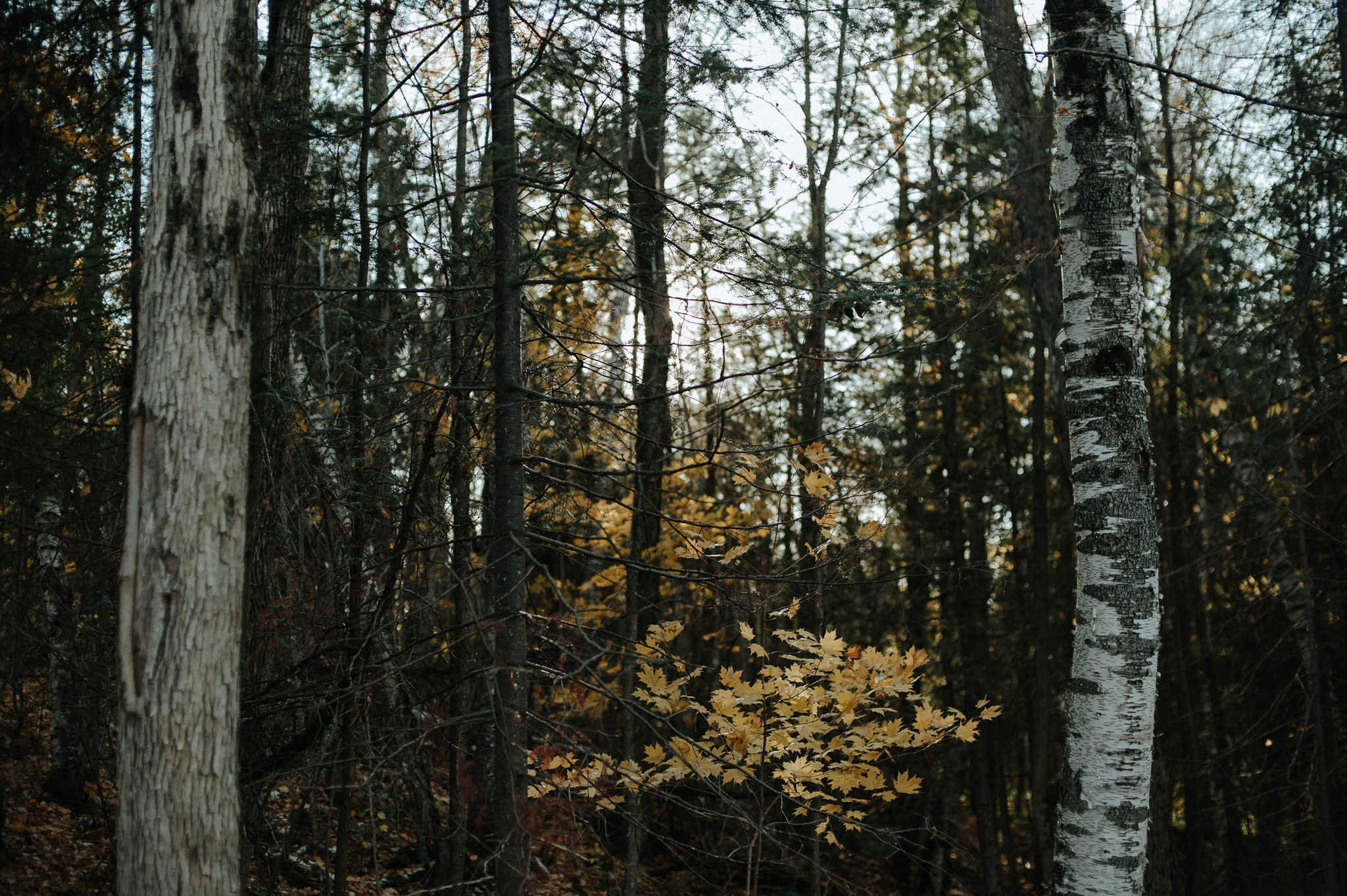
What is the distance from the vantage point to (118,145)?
219 inches

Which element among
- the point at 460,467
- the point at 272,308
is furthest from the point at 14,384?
the point at 460,467

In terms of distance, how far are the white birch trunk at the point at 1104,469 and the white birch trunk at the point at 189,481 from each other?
12.1 feet

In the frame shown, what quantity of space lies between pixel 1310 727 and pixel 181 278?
393 inches

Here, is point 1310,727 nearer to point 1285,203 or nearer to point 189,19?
point 1285,203

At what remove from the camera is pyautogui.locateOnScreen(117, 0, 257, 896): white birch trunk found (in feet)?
11.5

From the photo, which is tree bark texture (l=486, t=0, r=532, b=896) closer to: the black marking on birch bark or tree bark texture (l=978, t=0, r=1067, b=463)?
the black marking on birch bark

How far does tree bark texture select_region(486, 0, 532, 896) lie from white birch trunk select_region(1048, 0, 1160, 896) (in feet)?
8.18

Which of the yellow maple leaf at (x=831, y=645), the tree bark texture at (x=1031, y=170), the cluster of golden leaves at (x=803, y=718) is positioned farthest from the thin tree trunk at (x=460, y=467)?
the tree bark texture at (x=1031, y=170)

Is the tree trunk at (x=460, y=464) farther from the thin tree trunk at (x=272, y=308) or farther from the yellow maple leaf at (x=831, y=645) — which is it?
the yellow maple leaf at (x=831, y=645)

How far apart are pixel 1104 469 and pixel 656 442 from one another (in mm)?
2160

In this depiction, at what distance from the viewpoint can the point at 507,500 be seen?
4230mm

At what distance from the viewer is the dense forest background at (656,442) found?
14.6 feet

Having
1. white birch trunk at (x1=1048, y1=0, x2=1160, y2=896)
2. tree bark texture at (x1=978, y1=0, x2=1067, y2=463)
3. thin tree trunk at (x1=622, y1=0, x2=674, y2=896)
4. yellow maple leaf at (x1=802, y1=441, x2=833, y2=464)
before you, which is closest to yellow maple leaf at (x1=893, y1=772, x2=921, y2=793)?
white birch trunk at (x1=1048, y1=0, x2=1160, y2=896)

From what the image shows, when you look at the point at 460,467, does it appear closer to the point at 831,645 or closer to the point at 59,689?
the point at 831,645
